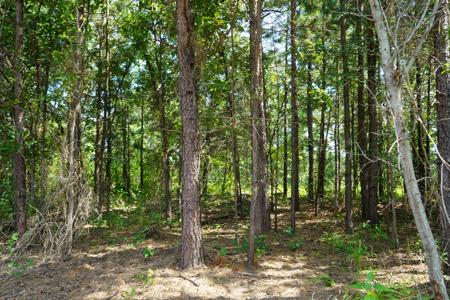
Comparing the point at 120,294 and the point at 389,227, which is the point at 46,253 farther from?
the point at 389,227

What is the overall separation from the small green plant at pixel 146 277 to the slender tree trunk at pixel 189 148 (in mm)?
590

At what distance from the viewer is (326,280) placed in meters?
6.42

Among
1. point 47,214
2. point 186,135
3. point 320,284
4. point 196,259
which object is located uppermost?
point 186,135

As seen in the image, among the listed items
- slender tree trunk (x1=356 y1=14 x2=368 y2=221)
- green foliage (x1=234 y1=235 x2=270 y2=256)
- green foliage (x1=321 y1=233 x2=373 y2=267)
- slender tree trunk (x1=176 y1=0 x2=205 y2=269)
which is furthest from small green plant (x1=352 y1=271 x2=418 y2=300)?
slender tree trunk (x1=356 y1=14 x2=368 y2=221)

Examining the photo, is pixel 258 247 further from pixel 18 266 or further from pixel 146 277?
pixel 18 266

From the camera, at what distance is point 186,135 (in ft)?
22.2

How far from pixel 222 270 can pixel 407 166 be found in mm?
4364

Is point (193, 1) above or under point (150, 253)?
above

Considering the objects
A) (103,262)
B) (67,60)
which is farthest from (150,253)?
(67,60)

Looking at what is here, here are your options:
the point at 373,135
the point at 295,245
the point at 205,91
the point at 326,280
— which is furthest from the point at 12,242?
the point at 373,135

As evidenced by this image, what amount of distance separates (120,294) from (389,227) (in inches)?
356

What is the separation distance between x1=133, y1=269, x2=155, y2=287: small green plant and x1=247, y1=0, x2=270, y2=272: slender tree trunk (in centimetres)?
185

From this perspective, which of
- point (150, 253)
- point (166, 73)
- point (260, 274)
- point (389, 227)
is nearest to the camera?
point (260, 274)

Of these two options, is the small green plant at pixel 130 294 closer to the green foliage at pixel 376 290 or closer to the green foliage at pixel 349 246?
the green foliage at pixel 376 290
